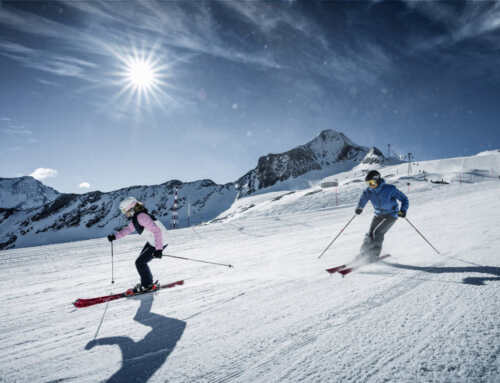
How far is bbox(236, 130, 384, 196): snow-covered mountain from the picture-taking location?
166 metres

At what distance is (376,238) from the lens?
5.00 metres

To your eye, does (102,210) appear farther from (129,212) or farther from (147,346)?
(147,346)

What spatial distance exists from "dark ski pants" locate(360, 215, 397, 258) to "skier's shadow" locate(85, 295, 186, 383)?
12.4 ft

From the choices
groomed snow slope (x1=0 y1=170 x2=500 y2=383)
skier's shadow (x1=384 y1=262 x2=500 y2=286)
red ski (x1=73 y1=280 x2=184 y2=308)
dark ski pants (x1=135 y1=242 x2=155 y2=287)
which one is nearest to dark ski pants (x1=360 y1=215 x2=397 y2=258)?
groomed snow slope (x1=0 y1=170 x2=500 y2=383)

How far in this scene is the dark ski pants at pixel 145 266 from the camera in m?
4.35

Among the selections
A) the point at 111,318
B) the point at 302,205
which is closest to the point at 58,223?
the point at 302,205

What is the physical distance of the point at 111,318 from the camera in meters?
3.26

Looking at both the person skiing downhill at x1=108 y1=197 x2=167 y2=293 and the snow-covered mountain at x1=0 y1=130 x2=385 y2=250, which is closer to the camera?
the person skiing downhill at x1=108 y1=197 x2=167 y2=293

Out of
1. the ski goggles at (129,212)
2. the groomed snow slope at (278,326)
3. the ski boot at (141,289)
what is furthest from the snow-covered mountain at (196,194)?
the groomed snow slope at (278,326)

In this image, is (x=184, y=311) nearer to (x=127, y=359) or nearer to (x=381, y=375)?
(x=127, y=359)

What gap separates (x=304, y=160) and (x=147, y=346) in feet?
600

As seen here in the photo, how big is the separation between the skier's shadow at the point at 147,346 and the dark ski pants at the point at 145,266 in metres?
1.11

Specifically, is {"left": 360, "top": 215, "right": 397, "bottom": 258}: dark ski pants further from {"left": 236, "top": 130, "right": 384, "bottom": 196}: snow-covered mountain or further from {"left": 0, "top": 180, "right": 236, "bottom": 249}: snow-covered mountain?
{"left": 236, "top": 130, "right": 384, "bottom": 196}: snow-covered mountain

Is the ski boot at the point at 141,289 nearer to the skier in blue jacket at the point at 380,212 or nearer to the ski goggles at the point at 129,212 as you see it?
the ski goggles at the point at 129,212
